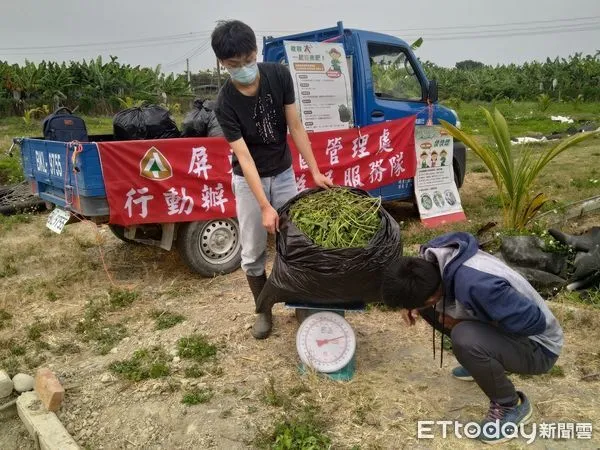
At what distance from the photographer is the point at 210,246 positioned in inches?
186

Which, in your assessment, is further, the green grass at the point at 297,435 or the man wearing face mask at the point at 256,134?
the man wearing face mask at the point at 256,134

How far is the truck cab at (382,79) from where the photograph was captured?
5590 mm

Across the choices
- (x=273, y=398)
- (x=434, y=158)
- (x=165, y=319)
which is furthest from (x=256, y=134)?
(x=434, y=158)

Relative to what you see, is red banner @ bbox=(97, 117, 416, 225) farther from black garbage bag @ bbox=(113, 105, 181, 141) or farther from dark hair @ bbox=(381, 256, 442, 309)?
dark hair @ bbox=(381, 256, 442, 309)

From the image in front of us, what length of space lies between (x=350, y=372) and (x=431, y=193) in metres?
3.87

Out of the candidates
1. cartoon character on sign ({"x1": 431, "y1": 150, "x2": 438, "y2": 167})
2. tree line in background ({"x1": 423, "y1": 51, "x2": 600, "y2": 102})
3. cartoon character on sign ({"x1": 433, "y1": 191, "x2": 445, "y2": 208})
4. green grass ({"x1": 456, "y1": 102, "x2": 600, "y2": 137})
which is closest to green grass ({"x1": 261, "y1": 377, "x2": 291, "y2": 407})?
cartoon character on sign ({"x1": 433, "y1": 191, "x2": 445, "y2": 208})

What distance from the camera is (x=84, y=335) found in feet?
12.0

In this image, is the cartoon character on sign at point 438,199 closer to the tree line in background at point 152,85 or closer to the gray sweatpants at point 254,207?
the gray sweatpants at point 254,207

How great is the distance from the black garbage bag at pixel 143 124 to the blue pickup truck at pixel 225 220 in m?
0.57

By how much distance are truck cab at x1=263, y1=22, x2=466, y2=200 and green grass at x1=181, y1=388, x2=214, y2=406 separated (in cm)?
368

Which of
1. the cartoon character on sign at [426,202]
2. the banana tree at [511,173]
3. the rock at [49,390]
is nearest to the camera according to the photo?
the rock at [49,390]

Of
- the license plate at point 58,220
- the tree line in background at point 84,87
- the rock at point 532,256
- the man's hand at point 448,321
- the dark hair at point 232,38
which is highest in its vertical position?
the tree line in background at point 84,87

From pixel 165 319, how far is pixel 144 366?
696mm

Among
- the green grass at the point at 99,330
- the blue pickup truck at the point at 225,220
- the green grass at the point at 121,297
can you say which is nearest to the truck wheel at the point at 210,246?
the blue pickup truck at the point at 225,220
